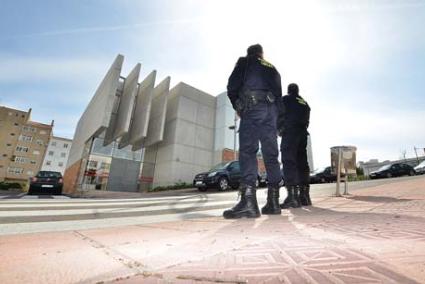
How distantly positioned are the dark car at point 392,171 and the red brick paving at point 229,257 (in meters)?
23.4

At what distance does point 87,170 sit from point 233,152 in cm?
1197

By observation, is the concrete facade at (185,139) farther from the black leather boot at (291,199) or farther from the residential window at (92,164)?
the black leather boot at (291,199)

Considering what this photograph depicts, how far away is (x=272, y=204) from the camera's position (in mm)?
2943

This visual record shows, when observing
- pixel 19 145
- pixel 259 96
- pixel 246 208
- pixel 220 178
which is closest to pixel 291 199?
pixel 246 208

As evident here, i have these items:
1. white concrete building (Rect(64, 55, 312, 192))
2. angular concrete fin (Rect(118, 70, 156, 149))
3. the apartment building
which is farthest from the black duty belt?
the apartment building

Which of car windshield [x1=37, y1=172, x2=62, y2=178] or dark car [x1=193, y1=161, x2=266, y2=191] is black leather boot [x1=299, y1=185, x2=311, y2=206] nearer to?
dark car [x1=193, y1=161, x2=266, y2=191]

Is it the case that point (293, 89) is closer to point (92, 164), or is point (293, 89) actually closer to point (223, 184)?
point (223, 184)

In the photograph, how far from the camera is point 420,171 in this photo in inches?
960

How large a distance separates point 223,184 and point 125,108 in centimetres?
1068

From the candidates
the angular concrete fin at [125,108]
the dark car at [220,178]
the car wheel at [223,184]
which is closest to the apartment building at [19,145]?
the angular concrete fin at [125,108]

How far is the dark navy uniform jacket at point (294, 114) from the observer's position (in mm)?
4051

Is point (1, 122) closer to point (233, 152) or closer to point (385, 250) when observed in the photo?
point (233, 152)

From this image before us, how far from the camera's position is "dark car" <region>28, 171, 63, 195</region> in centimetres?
1226

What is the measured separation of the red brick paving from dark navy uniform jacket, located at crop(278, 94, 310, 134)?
242 cm
